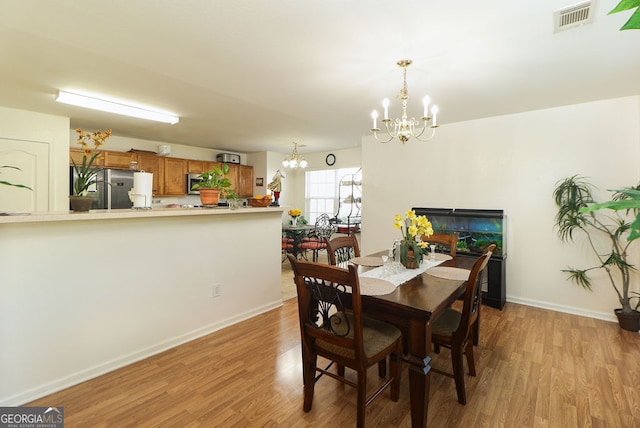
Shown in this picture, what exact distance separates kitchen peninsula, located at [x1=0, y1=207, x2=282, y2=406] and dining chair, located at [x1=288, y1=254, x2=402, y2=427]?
56.9 inches

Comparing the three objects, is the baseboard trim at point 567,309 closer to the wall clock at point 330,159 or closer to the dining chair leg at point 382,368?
the dining chair leg at point 382,368

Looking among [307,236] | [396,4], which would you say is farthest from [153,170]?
[396,4]

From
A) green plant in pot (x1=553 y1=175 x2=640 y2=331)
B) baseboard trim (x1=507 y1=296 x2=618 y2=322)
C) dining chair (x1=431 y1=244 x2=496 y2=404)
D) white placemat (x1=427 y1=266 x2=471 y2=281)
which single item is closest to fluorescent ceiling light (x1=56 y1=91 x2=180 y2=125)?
white placemat (x1=427 y1=266 x2=471 y2=281)

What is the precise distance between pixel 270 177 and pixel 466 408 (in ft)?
19.5

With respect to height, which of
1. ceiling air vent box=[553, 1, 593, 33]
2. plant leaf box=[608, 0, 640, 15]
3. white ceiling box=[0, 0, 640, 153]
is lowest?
plant leaf box=[608, 0, 640, 15]

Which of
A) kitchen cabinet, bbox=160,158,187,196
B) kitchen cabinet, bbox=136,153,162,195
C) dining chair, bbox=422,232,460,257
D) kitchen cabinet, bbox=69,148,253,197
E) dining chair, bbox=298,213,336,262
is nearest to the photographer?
dining chair, bbox=422,232,460,257

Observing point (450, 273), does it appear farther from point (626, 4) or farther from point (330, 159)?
point (330, 159)

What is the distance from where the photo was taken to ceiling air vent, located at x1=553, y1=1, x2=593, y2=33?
1781 mm

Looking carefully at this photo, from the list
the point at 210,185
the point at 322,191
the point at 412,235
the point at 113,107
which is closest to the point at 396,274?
the point at 412,235

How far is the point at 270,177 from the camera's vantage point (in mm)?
7094

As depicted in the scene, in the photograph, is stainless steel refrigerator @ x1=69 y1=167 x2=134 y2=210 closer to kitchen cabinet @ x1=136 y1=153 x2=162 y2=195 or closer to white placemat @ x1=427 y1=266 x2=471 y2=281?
kitchen cabinet @ x1=136 y1=153 x2=162 y2=195

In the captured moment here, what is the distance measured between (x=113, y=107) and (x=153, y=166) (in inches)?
82.9

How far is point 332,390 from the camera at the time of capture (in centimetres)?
211

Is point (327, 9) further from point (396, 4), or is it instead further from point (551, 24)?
point (551, 24)
